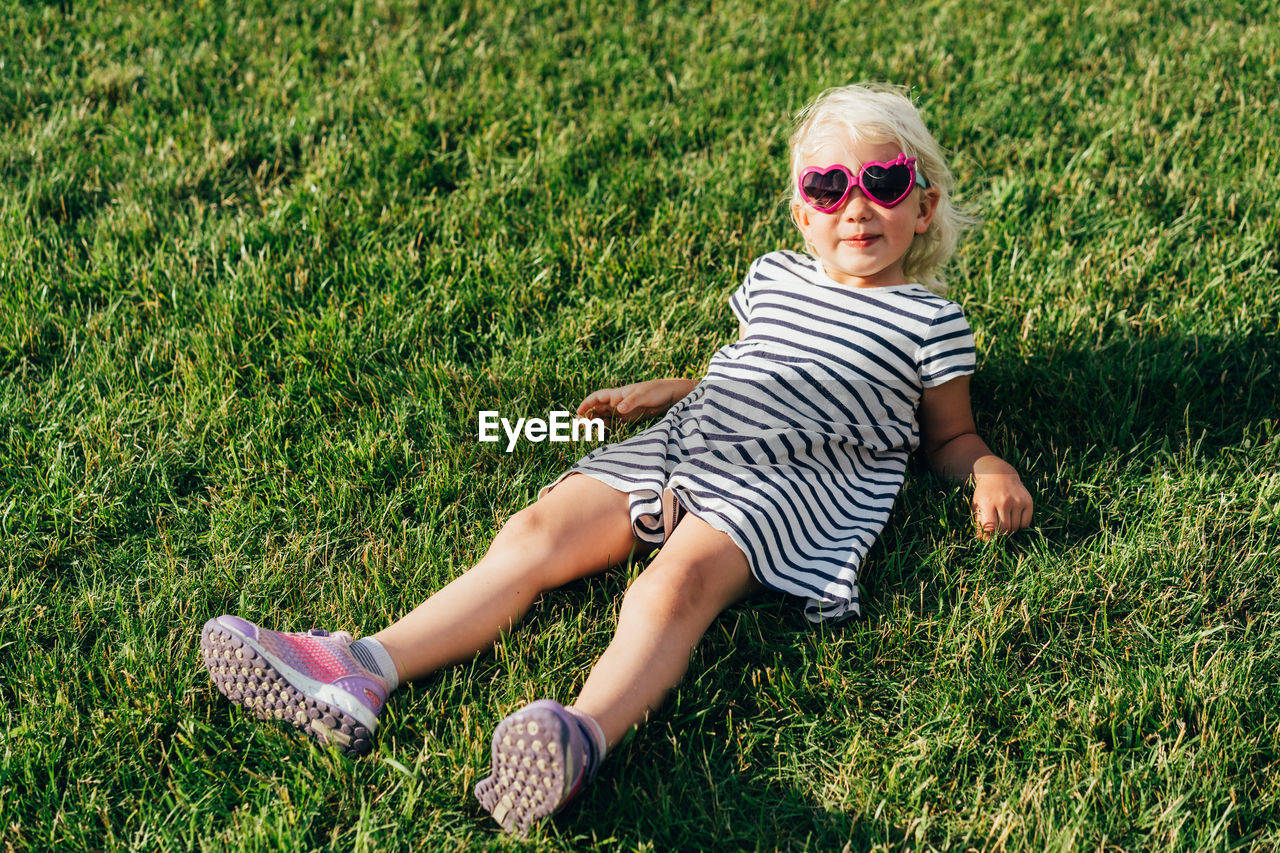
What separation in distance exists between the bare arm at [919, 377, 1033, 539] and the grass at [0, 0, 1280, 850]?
62 mm

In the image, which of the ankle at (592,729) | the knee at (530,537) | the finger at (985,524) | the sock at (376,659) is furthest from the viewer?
the finger at (985,524)

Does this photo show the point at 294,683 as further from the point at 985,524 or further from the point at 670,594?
the point at 985,524

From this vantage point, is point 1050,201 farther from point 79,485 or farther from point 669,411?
point 79,485

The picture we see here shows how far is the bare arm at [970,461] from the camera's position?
9.09 feet

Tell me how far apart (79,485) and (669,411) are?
62.1 inches

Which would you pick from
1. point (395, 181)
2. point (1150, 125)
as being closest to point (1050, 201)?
point (1150, 125)

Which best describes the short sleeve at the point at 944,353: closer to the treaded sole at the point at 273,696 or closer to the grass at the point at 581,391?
the grass at the point at 581,391

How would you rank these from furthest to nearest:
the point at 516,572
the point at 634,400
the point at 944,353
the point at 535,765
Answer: the point at 634,400
the point at 944,353
the point at 516,572
the point at 535,765

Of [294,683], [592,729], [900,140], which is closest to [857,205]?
[900,140]

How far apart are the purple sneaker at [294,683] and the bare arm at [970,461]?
152 cm

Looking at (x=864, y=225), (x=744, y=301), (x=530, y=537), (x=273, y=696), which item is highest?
(x=864, y=225)

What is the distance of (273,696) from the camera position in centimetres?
225

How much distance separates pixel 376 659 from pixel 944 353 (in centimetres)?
155

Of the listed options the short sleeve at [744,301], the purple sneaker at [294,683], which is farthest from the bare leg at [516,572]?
the short sleeve at [744,301]
